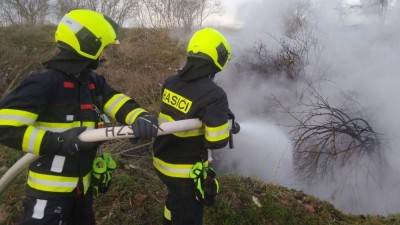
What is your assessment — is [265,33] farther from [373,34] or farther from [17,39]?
[17,39]

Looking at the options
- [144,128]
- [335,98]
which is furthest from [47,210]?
[335,98]

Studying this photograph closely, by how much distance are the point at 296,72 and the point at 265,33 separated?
2229mm

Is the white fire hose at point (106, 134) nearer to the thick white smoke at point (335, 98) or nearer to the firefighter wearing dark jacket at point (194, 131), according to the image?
the firefighter wearing dark jacket at point (194, 131)

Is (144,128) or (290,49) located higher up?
(290,49)

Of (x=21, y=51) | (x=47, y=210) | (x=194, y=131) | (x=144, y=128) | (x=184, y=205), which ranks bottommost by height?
(x=184, y=205)

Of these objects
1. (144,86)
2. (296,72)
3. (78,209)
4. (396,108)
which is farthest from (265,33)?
(78,209)

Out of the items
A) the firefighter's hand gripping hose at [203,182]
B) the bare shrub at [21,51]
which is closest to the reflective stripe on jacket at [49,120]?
the firefighter's hand gripping hose at [203,182]

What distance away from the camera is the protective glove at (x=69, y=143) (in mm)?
1920

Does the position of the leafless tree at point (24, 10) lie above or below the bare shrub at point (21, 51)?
above

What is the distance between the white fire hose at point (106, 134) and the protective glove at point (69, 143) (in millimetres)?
28

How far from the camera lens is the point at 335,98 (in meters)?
7.11

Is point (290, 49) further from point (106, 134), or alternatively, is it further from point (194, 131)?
point (106, 134)

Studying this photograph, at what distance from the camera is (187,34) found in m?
13.5

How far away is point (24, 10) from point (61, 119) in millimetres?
20346
